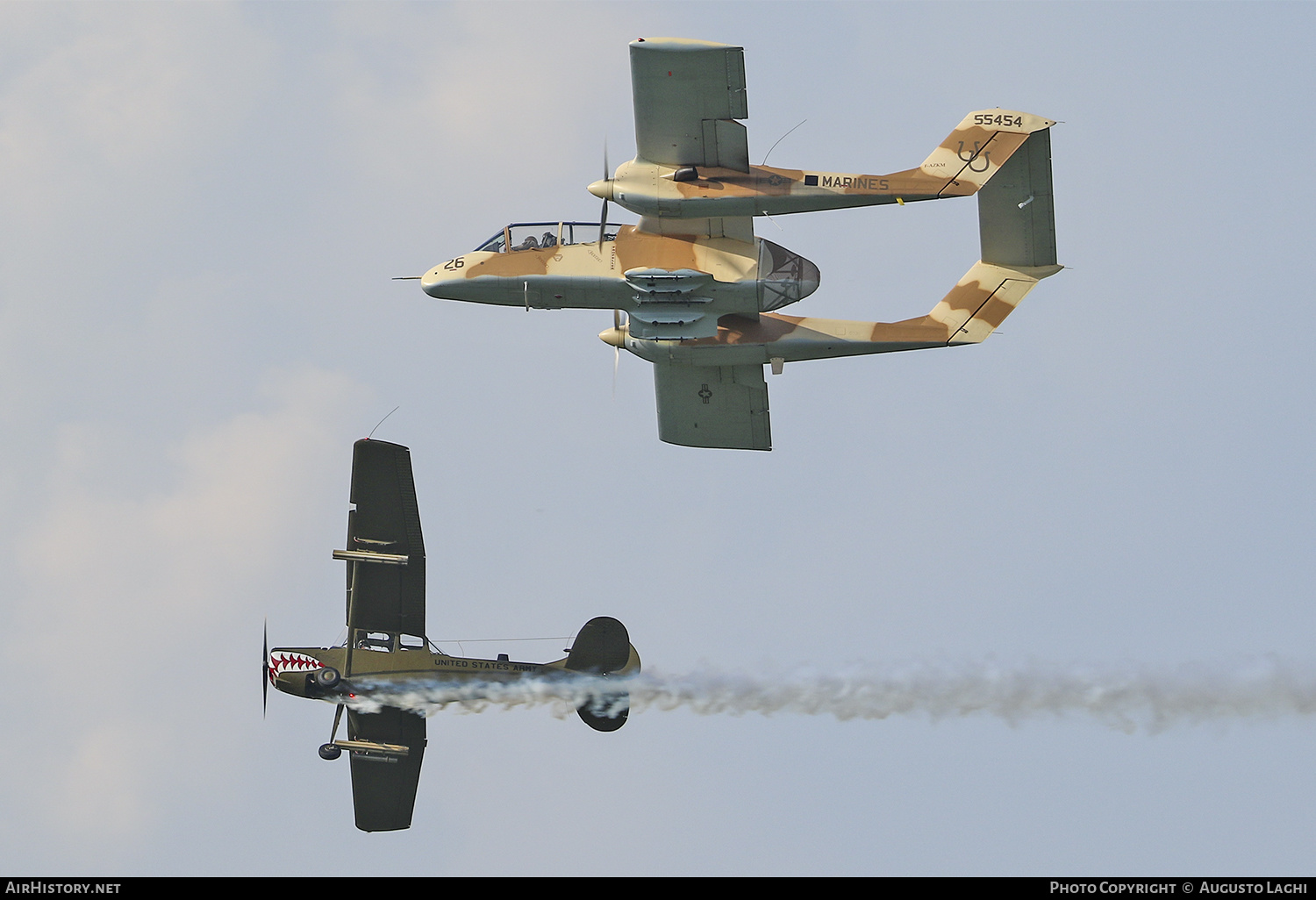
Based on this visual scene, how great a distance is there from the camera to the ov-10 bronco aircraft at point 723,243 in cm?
4938

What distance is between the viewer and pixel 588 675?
5247cm

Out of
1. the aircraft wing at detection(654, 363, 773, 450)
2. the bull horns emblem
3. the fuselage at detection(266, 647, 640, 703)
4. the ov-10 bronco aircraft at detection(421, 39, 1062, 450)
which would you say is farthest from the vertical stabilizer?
the fuselage at detection(266, 647, 640, 703)

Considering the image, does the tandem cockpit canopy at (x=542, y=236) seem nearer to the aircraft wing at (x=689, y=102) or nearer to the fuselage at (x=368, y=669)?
the aircraft wing at (x=689, y=102)

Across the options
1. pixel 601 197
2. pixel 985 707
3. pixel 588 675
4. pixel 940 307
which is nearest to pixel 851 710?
pixel 985 707

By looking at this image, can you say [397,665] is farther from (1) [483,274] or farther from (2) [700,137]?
(2) [700,137]

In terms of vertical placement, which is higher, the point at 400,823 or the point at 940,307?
the point at 940,307

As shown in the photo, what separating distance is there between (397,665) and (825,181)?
16.6 meters

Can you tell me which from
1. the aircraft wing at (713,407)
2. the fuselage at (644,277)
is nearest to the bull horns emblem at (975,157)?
the fuselage at (644,277)

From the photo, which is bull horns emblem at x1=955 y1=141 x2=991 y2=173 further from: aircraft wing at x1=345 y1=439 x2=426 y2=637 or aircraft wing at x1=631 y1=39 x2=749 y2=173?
aircraft wing at x1=345 y1=439 x2=426 y2=637

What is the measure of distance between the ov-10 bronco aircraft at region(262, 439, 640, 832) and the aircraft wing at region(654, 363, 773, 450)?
21.0ft

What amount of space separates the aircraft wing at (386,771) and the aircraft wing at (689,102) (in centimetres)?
1633

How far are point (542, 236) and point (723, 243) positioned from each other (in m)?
4.74

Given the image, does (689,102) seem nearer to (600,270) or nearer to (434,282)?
(600,270)

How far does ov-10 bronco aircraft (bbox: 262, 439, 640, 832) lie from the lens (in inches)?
2021
